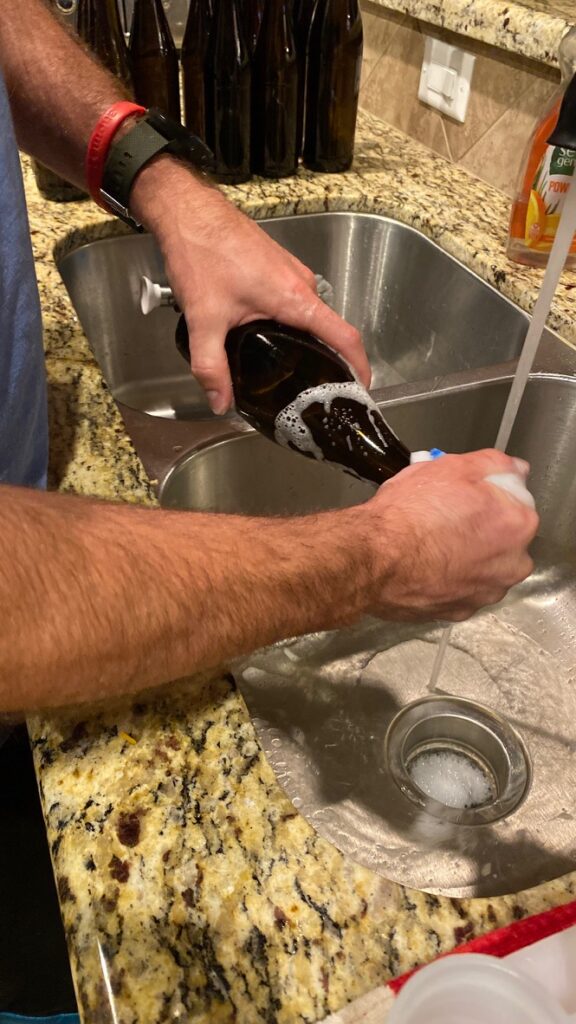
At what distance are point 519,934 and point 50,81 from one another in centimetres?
80

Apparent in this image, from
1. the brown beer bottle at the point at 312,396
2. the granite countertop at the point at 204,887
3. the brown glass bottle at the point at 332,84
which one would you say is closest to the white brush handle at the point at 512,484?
the brown beer bottle at the point at 312,396

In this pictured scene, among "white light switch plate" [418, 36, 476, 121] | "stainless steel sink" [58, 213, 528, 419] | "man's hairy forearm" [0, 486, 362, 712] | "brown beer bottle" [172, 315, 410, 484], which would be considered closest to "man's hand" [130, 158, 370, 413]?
"brown beer bottle" [172, 315, 410, 484]

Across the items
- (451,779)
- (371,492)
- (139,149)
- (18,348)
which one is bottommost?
(451,779)

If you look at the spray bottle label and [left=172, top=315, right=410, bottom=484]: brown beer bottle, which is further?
the spray bottle label

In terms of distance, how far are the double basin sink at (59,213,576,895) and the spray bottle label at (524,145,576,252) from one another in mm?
84

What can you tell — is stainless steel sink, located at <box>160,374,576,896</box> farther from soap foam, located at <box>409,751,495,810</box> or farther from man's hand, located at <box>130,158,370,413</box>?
man's hand, located at <box>130,158,370,413</box>

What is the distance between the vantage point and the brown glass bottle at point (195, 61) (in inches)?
39.8

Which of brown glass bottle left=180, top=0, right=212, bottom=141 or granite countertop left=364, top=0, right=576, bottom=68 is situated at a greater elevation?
granite countertop left=364, top=0, right=576, bottom=68

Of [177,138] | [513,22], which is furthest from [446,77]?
[177,138]

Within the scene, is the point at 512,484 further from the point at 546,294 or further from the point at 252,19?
the point at 252,19

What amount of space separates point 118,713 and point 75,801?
58 mm

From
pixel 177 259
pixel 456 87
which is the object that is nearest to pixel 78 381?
pixel 177 259

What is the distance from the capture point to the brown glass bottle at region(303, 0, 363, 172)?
1.04 m

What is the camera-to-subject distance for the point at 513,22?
968mm
